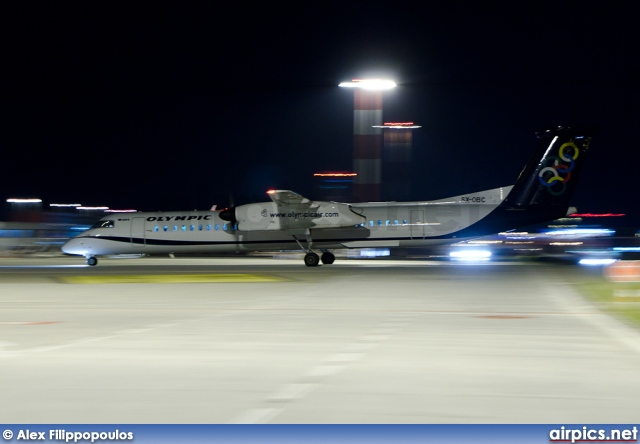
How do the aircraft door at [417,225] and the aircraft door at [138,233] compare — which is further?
the aircraft door at [138,233]

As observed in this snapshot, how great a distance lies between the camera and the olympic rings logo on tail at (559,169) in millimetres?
37250

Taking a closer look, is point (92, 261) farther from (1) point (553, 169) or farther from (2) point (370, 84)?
(1) point (553, 169)

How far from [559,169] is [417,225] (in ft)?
25.4

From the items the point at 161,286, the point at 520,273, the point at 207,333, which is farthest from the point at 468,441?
the point at 520,273

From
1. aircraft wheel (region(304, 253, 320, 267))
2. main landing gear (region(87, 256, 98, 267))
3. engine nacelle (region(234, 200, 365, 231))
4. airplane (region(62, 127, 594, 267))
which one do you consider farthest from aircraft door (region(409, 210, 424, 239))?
main landing gear (region(87, 256, 98, 267))

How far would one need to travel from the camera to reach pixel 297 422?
6742 millimetres

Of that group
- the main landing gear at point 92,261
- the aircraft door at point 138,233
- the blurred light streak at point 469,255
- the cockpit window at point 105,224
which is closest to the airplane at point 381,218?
the aircraft door at point 138,233

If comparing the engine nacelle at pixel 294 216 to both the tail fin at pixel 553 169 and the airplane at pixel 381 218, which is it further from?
the tail fin at pixel 553 169

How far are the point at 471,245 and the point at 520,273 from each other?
27.0 m

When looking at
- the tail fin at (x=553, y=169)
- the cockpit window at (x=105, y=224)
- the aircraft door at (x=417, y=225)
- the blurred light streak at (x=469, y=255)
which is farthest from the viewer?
the blurred light streak at (x=469, y=255)

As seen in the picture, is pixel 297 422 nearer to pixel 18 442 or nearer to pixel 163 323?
pixel 18 442

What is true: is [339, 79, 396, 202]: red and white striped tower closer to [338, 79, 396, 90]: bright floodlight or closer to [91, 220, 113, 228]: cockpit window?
[338, 79, 396, 90]: bright floodlight

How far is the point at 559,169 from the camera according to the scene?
37750mm

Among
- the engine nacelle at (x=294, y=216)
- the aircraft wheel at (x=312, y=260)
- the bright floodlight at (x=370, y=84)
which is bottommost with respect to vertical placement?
the aircraft wheel at (x=312, y=260)
